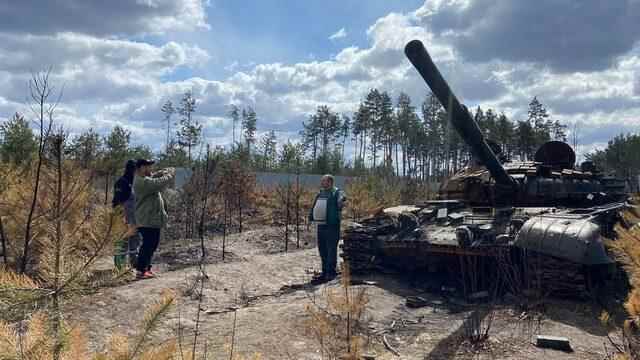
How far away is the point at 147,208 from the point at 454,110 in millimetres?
4554

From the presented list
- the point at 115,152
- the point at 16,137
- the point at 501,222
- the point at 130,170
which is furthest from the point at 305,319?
the point at 115,152

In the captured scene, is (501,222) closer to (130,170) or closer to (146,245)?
(146,245)

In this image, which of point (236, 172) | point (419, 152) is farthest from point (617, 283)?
point (419, 152)

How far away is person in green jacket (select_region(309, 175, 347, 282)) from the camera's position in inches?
366

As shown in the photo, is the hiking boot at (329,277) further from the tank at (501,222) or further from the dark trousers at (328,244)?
the tank at (501,222)

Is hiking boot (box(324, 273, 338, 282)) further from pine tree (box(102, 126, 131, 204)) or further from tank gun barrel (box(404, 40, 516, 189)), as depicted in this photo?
pine tree (box(102, 126, 131, 204))

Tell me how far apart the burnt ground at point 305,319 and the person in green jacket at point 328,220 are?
0.50m

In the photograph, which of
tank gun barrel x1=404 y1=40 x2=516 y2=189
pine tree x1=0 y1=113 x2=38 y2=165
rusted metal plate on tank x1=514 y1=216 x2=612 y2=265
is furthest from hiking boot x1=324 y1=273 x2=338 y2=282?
pine tree x1=0 y1=113 x2=38 y2=165

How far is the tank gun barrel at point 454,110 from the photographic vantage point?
7.70 meters

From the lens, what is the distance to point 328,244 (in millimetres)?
9469

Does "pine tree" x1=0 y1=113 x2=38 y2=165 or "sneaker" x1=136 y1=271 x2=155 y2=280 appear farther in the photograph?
"pine tree" x1=0 y1=113 x2=38 y2=165

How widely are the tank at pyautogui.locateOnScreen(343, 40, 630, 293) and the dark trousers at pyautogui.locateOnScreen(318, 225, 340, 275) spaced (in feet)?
0.81

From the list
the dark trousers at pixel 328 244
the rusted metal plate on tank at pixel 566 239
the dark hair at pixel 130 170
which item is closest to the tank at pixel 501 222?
the rusted metal plate on tank at pixel 566 239

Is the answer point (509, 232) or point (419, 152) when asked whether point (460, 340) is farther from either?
point (419, 152)
